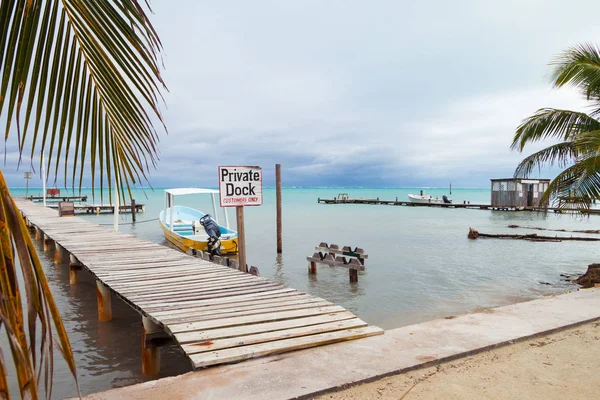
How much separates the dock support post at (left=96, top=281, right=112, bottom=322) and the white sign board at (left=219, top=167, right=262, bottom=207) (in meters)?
2.76

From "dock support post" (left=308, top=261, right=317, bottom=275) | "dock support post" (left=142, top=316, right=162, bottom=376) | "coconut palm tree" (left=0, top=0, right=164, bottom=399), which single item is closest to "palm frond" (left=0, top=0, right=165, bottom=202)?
"coconut palm tree" (left=0, top=0, right=164, bottom=399)

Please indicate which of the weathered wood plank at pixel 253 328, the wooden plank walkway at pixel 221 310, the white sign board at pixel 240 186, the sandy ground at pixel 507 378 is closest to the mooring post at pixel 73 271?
the wooden plank walkway at pixel 221 310

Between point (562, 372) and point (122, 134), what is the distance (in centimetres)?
384

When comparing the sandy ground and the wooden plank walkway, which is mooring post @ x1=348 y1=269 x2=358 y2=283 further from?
the sandy ground

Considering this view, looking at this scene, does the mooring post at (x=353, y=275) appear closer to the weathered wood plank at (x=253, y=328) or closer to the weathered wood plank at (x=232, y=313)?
the weathered wood plank at (x=232, y=313)

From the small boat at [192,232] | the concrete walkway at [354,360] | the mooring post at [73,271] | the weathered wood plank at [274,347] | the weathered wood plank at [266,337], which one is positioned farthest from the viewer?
the small boat at [192,232]

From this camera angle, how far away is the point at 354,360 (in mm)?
3734

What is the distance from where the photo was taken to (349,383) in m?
3.29

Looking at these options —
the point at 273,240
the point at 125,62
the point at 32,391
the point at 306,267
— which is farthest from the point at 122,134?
the point at 273,240

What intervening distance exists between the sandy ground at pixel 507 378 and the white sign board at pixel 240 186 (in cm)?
624

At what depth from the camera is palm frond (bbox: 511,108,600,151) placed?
10.9 m

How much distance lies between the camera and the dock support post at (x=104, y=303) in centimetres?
800

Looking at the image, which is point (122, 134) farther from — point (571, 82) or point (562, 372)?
point (571, 82)

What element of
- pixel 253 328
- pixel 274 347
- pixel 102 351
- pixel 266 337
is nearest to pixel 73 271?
pixel 102 351
